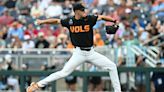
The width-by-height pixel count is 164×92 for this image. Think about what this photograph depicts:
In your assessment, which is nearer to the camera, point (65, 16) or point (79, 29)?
point (79, 29)

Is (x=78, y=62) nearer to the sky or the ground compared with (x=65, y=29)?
nearer to the sky

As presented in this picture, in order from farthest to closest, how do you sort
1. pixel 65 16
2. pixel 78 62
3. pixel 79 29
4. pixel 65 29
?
pixel 65 16, pixel 65 29, pixel 78 62, pixel 79 29

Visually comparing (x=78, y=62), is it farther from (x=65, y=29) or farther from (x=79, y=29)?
(x=65, y=29)

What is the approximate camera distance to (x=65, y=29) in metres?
17.4

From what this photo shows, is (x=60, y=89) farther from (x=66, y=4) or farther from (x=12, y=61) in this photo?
(x=66, y=4)

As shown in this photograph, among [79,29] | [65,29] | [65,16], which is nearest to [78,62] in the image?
[79,29]

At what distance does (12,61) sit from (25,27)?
2.80 m

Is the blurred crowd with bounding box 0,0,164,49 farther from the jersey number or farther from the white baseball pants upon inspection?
the jersey number

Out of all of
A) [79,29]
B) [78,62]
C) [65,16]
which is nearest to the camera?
[79,29]

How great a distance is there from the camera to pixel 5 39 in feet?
59.0

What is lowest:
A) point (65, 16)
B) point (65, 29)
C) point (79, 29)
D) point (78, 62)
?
point (65, 29)

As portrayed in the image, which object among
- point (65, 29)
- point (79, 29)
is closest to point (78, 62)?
point (79, 29)

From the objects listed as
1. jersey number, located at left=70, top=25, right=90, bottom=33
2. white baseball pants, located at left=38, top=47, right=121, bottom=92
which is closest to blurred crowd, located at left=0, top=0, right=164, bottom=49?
white baseball pants, located at left=38, top=47, right=121, bottom=92

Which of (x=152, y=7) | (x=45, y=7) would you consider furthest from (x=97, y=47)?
(x=45, y=7)
